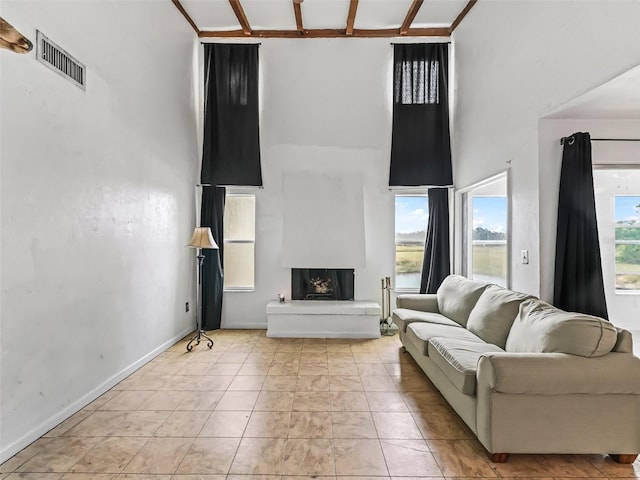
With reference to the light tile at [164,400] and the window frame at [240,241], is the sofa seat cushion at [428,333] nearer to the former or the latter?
the light tile at [164,400]

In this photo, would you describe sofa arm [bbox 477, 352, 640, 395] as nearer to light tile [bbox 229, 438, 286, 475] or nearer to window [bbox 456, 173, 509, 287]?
light tile [bbox 229, 438, 286, 475]

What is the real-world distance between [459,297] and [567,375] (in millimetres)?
1960

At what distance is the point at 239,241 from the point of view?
586 cm

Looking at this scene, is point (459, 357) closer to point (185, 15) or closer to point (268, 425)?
point (268, 425)

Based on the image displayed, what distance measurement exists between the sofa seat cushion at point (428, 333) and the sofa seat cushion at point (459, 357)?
0.40ft

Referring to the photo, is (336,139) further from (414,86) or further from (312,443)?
(312,443)

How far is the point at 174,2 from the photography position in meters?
4.85

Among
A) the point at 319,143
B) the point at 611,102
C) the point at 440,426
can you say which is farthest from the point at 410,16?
the point at 440,426

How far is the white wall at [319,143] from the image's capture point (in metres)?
5.77

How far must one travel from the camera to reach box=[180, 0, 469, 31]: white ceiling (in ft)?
16.4

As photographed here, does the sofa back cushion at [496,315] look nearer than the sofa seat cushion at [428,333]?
Yes

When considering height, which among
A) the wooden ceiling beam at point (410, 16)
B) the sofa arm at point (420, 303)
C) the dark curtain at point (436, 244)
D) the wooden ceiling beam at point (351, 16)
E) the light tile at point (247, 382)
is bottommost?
the light tile at point (247, 382)

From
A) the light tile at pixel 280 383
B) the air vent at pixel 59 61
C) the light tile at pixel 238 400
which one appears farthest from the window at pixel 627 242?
the air vent at pixel 59 61

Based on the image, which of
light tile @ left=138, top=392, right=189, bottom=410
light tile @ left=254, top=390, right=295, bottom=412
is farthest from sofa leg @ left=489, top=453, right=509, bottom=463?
light tile @ left=138, top=392, right=189, bottom=410
